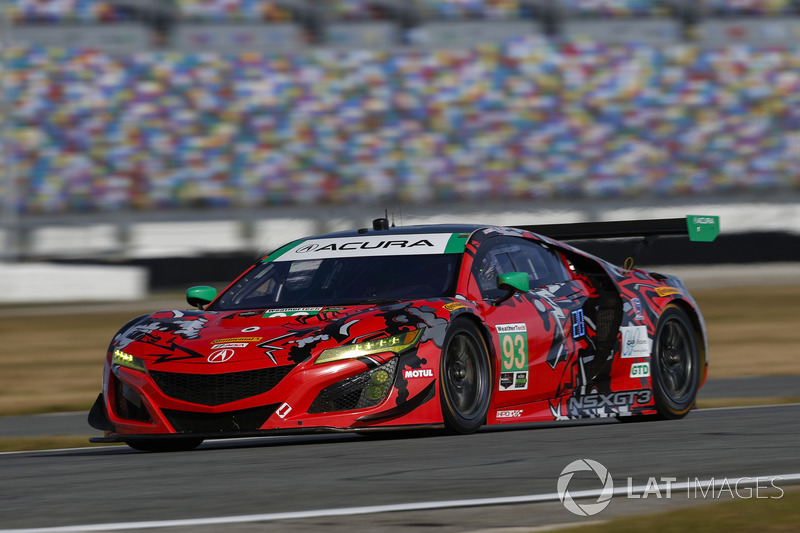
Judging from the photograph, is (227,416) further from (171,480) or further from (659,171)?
(659,171)

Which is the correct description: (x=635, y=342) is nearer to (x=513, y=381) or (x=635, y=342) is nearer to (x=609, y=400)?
(x=609, y=400)

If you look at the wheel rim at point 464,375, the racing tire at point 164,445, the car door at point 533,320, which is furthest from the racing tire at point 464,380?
the racing tire at point 164,445

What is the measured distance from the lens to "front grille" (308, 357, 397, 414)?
637 cm

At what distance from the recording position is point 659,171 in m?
26.6

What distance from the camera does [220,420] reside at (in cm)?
640

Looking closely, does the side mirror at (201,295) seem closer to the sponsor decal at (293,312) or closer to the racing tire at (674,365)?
the sponsor decal at (293,312)

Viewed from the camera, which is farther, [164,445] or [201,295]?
[201,295]

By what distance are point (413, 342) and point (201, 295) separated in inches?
62.5

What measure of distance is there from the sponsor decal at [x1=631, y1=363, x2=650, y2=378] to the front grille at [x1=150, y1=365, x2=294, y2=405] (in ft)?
7.90

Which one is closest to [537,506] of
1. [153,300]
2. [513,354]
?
[513,354]

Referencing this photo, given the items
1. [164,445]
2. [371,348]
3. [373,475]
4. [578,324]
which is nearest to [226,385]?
[371,348]

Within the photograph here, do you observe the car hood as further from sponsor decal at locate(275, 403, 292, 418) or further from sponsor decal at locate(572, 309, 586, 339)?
sponsor decal at locate(572, 309, 586, 339)

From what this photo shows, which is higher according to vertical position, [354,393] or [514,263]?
[514,263]

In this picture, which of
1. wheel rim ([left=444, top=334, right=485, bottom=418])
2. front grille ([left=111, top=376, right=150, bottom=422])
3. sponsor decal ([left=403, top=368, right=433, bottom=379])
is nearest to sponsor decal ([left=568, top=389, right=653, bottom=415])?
wheel rim ([left=444, top=334, right=485, bottom=418])
